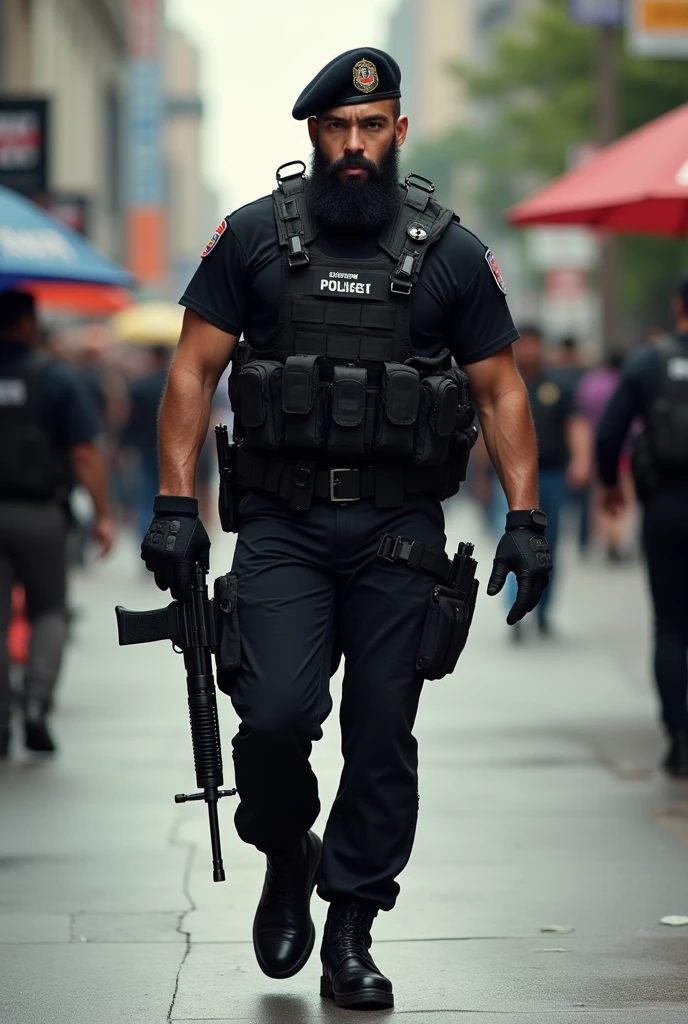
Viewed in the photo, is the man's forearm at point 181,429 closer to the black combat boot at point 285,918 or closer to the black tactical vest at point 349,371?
the black tactical vest at point 349,371

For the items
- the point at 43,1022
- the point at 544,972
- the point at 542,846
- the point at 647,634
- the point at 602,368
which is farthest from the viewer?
the point at 602,368

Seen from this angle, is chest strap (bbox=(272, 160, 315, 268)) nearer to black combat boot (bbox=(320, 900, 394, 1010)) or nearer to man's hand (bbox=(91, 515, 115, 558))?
black combat boot (bbox=(320, 900, 394, 1010))

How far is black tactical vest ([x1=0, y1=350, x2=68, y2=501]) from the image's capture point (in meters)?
8.58

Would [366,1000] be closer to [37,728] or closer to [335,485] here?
[335,485]

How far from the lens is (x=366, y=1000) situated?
4742 mm

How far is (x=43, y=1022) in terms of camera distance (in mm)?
4723

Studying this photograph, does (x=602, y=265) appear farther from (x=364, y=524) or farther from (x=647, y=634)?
(x=364, y=524)

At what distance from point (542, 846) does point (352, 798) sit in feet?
6.62

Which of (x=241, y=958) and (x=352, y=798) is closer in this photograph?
(x=352, y=798)

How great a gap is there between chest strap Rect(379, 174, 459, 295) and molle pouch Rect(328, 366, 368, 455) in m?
0.23

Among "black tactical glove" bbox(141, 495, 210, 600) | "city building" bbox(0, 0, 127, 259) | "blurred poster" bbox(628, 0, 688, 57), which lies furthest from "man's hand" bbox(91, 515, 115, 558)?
"city building" bbox(0, 0, 127, 259)

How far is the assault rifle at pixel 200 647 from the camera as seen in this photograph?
4.86 metres

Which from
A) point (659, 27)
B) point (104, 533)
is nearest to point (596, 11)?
point (659, 27)

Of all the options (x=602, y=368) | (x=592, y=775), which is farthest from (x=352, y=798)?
(x=602, y=368)
